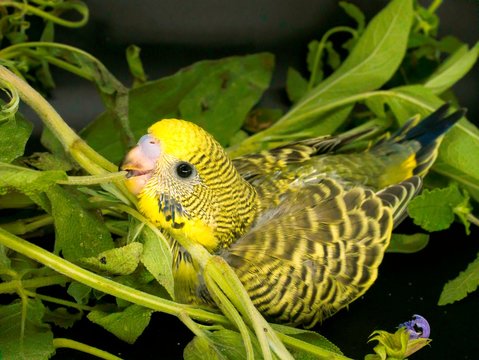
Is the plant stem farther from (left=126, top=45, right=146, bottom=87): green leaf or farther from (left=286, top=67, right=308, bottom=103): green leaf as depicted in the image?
(left=126, top=45, right=146, bottom=87): green leaf

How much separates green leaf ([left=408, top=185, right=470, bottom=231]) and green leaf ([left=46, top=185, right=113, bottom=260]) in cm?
39

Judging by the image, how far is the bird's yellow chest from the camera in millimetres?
830

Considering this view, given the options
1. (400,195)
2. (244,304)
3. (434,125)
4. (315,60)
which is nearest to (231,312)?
(244,304)

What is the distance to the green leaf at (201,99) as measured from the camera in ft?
3.71

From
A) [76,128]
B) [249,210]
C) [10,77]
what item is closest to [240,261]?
[249,210]

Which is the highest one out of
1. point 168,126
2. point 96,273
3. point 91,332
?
point 168,126

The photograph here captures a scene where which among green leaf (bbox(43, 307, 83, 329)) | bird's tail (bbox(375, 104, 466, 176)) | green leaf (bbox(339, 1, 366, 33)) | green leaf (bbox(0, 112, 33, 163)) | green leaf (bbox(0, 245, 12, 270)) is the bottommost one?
green leaf (bbox(43, 307, 83, 329))

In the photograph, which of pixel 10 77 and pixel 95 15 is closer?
pixel 10 77

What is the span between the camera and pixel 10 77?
77 centimetres

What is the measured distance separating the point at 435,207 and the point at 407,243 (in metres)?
0.09

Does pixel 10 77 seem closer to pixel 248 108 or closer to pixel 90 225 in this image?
pixel 90 225

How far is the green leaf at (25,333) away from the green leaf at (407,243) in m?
0.48

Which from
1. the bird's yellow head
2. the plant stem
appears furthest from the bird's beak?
the plant stem

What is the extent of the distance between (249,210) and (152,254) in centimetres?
14
